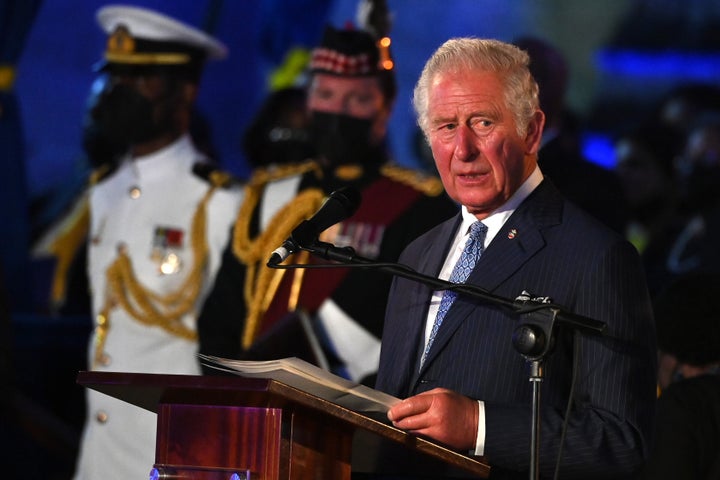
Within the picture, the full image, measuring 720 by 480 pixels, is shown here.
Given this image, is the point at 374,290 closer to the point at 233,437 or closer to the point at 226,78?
the point at 233,437

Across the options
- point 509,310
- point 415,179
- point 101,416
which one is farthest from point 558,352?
point 101,416

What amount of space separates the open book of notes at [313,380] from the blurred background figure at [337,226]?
1.76m

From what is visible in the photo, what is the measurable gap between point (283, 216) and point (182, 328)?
521 mm

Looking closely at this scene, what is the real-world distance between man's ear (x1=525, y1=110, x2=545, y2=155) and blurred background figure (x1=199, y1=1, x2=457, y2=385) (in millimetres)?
1342

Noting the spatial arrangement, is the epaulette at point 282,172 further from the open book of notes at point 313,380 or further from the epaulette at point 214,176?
the open book of notes at point 313,380

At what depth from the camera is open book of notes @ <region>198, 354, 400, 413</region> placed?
2.43 m

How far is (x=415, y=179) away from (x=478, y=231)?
5.31 feet

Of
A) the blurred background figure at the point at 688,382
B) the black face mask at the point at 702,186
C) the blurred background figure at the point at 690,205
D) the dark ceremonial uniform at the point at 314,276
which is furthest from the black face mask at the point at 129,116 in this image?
the black face mask at the point at 702,186

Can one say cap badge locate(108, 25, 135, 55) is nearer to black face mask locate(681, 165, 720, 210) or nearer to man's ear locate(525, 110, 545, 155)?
man's ear locate(525, 110, 545, 155)

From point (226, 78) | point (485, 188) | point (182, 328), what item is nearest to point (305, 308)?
point (182, 328)

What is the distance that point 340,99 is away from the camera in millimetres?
4547

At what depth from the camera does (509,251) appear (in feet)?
9.28

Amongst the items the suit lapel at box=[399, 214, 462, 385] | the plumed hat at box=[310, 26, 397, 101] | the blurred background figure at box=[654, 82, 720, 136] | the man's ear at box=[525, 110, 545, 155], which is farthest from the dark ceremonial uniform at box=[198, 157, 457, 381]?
the blurred background figure at box=[654, 82, 720, 136]

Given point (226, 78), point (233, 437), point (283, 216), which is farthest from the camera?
point (226, 78)
